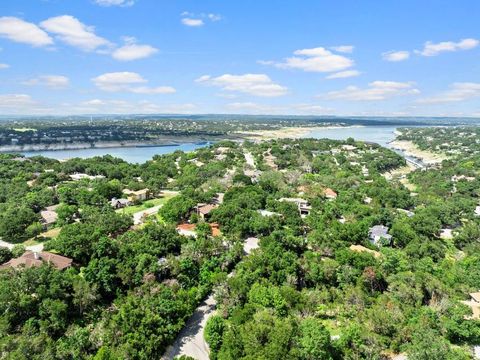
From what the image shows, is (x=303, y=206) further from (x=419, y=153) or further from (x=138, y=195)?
(x=419, y=153)

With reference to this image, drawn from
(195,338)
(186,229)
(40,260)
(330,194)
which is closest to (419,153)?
(330,194)

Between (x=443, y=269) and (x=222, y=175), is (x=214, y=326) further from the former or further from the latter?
(x=222, y=175)

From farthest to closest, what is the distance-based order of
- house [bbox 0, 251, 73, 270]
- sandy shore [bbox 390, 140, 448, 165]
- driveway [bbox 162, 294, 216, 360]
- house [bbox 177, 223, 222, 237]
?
sandy shore [bbox 390, 140, 448, 165]
house [bbox 177, 223, 222, 237]
house [bbox 0, 251, 73, 270]
driveway [bbox 162, 294, 216, 360]

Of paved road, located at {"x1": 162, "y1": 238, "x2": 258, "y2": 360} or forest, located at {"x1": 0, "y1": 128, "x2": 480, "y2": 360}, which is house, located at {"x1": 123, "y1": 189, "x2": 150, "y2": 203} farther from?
paved road, located at {"x1": 162, "y1": 238, "x2": 258, "y2": 360}

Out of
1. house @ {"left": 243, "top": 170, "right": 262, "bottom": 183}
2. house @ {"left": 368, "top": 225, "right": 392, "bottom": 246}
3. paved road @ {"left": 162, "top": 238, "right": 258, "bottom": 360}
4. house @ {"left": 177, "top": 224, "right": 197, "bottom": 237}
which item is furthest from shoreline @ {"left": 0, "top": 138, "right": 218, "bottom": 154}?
house @ {"left": 368, "top": 225, "right": 392, "bottom": 246}

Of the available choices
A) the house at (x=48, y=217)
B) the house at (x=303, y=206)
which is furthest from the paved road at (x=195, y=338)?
the house at (x=303, y=206)

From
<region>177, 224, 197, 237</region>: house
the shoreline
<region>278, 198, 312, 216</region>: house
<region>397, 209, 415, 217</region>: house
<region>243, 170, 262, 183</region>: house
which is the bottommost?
<region>397, 209, 415, 217</region>: house

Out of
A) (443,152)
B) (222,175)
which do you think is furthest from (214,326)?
(443,152)
